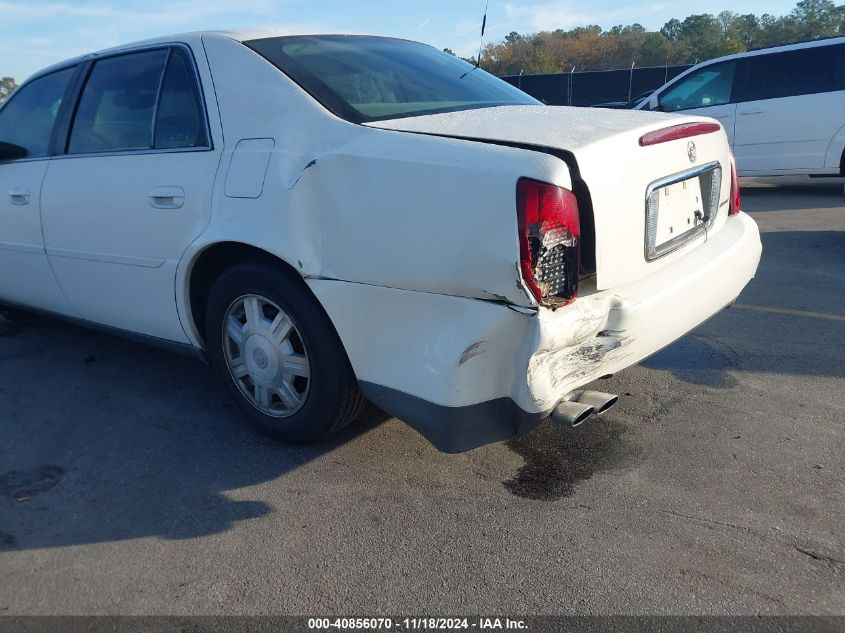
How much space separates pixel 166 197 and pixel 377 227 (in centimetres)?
117

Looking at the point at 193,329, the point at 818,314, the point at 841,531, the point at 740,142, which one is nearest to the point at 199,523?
the point at 193,329

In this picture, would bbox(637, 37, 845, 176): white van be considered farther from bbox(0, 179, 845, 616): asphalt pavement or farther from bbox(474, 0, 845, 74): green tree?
bbox(474, 0, 845, 74): green tree

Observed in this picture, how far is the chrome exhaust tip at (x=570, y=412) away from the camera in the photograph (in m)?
2.33

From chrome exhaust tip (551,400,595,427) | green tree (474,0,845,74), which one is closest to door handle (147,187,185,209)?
chrome exhaust tip (551,400,595,427)

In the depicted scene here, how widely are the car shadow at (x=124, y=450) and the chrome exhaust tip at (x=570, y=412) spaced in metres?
1.12

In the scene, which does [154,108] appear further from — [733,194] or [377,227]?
[733,194]

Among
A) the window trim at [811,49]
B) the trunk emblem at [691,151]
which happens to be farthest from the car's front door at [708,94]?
the trunk emblem at [691,151]

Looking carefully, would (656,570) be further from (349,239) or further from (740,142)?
(740,142)

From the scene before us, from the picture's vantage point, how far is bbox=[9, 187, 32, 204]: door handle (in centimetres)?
392

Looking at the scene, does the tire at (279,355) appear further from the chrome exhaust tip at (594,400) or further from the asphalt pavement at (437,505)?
the chrome exhaust tip at (594,400)

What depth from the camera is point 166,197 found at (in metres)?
3.09

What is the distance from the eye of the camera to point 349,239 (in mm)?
2488

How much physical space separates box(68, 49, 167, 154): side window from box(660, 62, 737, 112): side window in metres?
8.07

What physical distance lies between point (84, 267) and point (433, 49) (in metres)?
2.11
